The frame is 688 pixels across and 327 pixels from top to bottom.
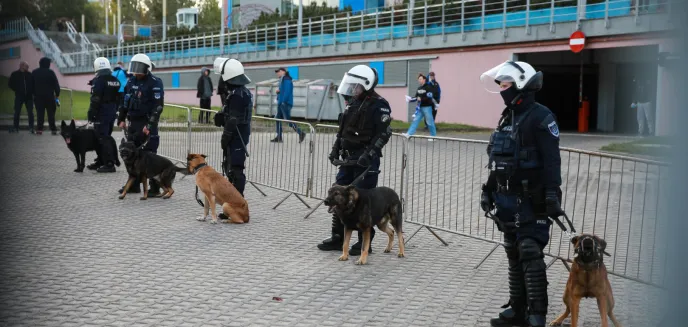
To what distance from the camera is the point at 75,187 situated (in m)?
12.4

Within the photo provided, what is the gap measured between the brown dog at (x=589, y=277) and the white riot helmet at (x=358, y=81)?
3.23 metres

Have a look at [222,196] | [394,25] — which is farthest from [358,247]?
[394,25]

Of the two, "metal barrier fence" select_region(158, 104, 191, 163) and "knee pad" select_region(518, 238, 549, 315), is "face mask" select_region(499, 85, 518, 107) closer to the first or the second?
"knee pad" select_region(518, 238, 549, 315)

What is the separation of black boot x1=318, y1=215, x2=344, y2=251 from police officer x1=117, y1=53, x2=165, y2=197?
4158 millimetres

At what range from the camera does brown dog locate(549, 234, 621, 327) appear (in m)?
4.85

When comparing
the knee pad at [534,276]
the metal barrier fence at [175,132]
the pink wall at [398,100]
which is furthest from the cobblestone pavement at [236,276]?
the pink wall at [398,100]

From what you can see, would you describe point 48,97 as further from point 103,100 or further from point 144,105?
point 144,105

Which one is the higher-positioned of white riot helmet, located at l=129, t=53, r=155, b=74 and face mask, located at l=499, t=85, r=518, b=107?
white riot helmet, located at l=129, t=53, r=155, b=74

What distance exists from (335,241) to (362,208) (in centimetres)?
94

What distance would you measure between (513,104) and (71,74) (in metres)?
56.6

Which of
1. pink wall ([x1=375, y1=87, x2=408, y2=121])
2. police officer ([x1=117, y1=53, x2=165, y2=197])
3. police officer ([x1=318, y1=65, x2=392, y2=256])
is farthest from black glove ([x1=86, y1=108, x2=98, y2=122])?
pink wall ([x1=375, y1=87, x2=408, y2=121])

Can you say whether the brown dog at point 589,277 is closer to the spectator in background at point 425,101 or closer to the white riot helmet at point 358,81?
the white riot helmet at point 358,81

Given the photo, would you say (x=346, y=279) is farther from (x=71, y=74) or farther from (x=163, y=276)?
(x=71, y=74)

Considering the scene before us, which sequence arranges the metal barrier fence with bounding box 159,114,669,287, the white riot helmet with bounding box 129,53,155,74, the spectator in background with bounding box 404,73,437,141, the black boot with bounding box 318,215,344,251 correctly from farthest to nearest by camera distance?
the spectator in background with bounding box 404,73,437,141 → the white riot helmet with bounding box 129,53,155,74 → the black boot with bounding box 318,215,344,251 → the metal barrier fence with bounding box 159,114,669,287
